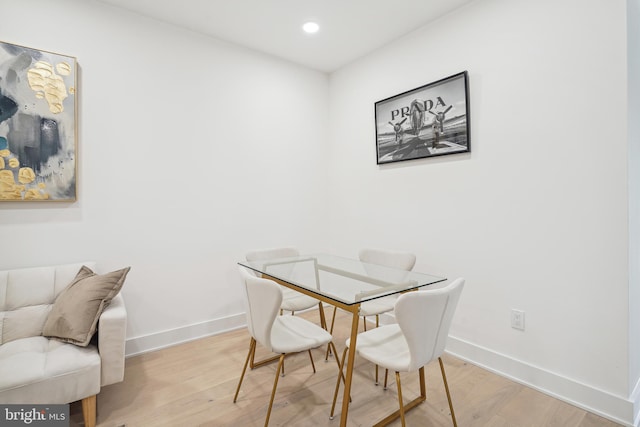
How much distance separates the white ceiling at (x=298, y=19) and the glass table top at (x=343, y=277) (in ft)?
6.59

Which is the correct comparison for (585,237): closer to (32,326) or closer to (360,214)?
(360,214)

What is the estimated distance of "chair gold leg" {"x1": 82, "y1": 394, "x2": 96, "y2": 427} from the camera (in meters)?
1.63

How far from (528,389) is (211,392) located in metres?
2.04

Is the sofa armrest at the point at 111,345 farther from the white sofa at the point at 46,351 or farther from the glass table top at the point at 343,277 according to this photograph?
the glass table top at the point at 343,277

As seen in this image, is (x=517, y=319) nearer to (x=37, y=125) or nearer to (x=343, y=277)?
(x=343, y=277)

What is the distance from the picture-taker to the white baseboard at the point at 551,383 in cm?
170

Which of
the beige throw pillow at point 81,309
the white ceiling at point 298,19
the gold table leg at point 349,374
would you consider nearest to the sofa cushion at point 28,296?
the beige throw pillow at point 81,309

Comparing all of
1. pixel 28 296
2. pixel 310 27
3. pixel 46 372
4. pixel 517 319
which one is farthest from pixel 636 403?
pixel 28 296

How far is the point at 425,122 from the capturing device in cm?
264

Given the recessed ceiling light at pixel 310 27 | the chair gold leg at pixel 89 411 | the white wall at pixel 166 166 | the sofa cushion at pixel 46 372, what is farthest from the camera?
the recessed ceiling light at pixel 310 27

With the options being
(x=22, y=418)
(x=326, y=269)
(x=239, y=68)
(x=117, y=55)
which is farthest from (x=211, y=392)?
(x=239, y=68)

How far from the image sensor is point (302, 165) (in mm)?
3535

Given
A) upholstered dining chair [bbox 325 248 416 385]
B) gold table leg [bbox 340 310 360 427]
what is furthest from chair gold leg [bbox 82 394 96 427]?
upholstered dining chair [bbox 325 248 416 385]

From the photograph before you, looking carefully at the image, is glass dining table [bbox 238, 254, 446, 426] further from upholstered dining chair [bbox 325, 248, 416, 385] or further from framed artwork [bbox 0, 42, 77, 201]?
framed artwork [bbox 0, 42, 77, 201]
